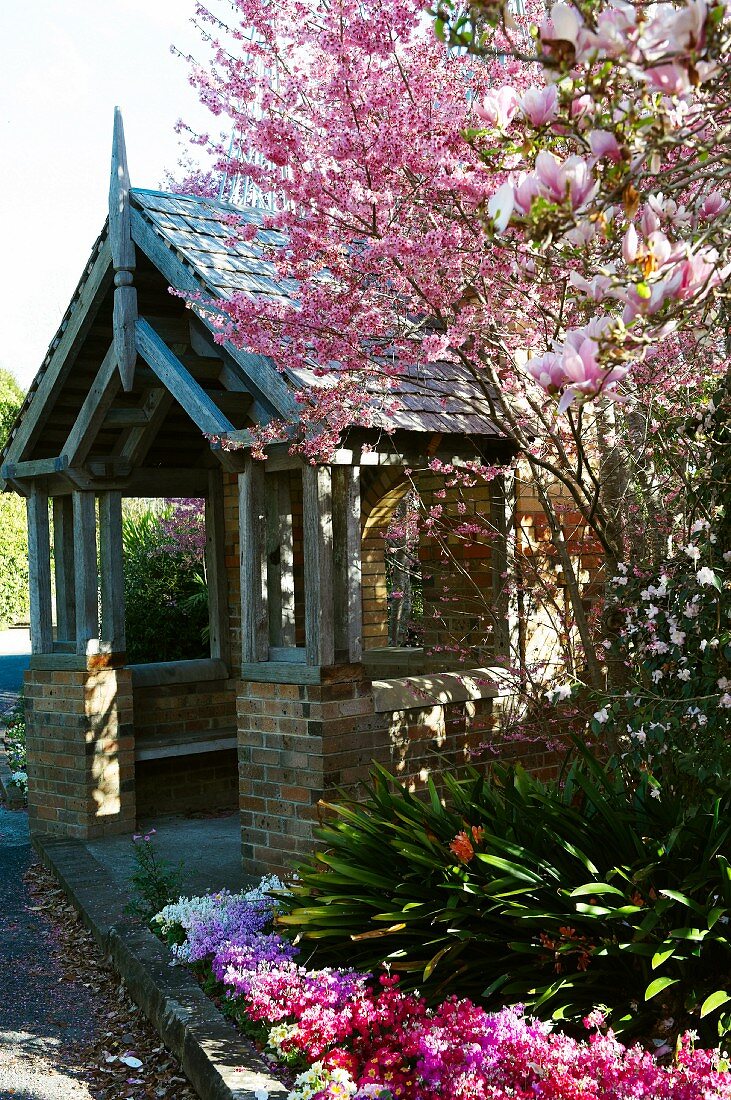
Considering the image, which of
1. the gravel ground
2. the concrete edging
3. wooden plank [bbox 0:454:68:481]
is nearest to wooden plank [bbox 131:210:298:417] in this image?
wooden plank [bbox 0:454:68:481]

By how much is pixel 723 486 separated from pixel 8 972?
4.54m

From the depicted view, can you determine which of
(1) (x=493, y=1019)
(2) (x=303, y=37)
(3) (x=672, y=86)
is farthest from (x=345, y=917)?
(2) (x=303, y=37)

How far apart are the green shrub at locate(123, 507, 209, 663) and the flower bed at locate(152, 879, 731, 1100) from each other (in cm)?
676

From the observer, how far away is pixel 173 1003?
16.0 feet

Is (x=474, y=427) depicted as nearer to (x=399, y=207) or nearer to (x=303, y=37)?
(x=399, y=207)

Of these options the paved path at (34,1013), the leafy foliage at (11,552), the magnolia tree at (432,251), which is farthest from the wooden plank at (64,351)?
the leafy foliage at (11,552)

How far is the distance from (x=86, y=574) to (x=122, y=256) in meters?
2.58

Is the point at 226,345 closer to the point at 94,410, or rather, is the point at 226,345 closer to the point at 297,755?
the point at 94,410

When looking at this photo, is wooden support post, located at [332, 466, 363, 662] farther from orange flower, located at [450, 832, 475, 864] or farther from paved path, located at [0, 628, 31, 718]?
paved path, located at [0, 628, 31, 718]

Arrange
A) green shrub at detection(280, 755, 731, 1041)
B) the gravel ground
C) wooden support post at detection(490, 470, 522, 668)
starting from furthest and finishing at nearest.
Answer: wooden support post at detection(490, 470, 522, 668) → the gravel ground → green shrub at detection(280, 755, 731, 1041)

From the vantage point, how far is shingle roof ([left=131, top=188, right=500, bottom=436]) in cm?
682

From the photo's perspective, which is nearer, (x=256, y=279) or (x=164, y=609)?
(x=256, y=279)

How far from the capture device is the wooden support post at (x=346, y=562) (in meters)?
6.75

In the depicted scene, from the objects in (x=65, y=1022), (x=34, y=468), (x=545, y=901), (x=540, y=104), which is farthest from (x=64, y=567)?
(x=540, y=104)
